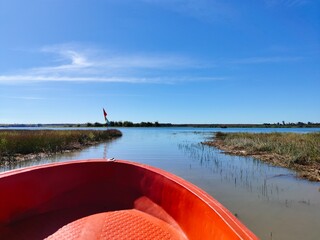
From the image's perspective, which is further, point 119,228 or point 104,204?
point 104,204

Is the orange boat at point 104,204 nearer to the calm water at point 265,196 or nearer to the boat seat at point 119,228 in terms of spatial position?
the boat seat at point 119,228

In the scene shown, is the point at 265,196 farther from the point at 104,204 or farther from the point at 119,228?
the point at 119,228

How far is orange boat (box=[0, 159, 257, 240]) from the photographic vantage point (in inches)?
104

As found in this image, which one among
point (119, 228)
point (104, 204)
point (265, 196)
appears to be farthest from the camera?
point (265, 196)

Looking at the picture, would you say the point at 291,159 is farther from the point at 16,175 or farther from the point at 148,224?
the point at 16,175

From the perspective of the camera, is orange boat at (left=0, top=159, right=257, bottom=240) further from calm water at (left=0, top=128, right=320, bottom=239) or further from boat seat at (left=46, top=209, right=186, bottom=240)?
calm water at (left=0, top=128, right=320, bottom=239)

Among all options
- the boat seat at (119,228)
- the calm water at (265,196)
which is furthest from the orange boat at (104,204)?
the calm water at (265,196)

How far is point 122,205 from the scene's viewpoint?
11.3ft

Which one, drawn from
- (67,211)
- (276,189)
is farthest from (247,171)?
(67,211)

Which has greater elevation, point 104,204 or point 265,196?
point 104,204

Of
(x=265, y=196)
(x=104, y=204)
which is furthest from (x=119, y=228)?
(x=265, y=196)

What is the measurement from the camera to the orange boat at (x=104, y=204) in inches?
104

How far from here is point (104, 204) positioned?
3.46 metres

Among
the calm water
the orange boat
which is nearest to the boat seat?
the orange boat
